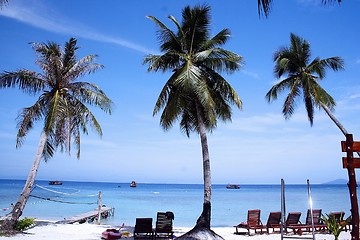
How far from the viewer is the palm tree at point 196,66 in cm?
1324

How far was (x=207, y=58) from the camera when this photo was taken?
45.3 feet

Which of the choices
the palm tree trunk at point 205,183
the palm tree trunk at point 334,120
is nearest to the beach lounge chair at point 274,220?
the palm tree trunk at point 205,183

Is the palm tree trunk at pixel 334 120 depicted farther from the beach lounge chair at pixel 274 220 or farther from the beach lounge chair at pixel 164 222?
the beach lounge chair at pixel 164 222

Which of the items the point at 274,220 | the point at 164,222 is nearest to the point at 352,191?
the point at 164,222

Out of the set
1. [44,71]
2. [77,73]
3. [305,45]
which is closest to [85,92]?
[77,73]

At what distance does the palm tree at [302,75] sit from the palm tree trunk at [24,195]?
13.1 metres

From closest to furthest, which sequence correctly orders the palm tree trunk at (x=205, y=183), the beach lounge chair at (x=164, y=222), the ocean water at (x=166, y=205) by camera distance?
the palm tree trunk at (x=205, y=183) < the beach lounge chair at (x=164, y=222) < the ocean water at (x=166, y=205)

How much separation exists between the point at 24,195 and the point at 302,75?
49.1ft

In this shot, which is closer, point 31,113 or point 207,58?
point 207,58

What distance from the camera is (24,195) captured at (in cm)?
1388

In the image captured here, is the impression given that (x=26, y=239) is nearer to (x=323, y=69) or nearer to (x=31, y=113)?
(x=31, y=113)

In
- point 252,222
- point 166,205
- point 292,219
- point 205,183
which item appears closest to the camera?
point 205,183

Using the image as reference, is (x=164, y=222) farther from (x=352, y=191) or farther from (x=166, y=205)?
(x=166, y=205)

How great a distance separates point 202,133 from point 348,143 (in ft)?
22.4
